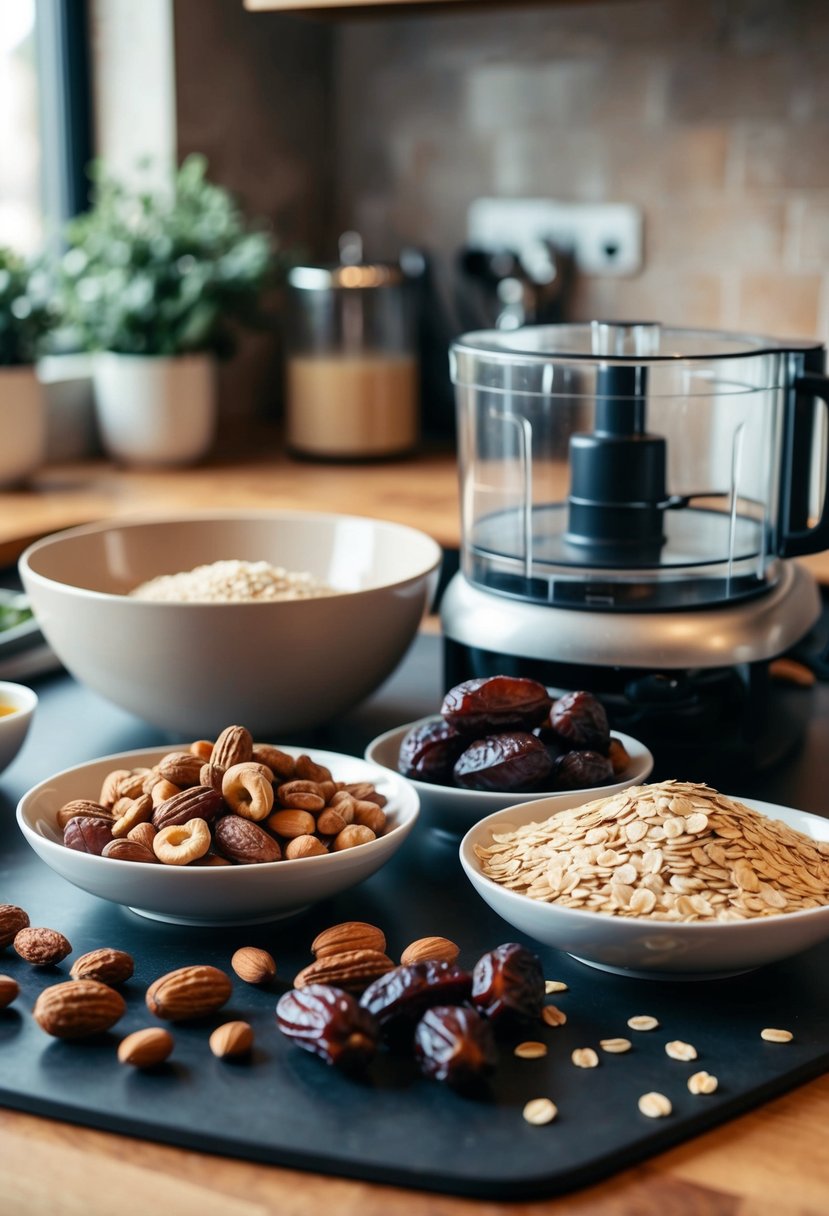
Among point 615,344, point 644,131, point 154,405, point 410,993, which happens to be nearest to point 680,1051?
point 410,993

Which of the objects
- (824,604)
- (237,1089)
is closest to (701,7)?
(824,604)

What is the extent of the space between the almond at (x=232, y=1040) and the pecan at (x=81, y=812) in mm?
182

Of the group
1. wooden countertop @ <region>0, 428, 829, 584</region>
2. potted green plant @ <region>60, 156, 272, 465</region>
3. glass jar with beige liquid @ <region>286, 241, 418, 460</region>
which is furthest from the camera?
glass jar with beige liquid @ <region>286, 241, 418, 460</region>

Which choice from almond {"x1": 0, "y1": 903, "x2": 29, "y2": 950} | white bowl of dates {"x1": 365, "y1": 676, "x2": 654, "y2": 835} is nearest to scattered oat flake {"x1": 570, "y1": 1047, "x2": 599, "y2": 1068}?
white bowl of dates {"x1": 365, "y1": 676, "x2": 654, "y2": 835}

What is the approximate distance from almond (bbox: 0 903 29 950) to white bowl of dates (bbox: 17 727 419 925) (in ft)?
0.11

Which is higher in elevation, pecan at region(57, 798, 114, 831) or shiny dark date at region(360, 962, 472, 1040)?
pecan at region(57, 798, 114, 831)

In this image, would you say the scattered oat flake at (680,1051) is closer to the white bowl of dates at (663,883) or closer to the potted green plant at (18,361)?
the white bowl of dates at (663,883)

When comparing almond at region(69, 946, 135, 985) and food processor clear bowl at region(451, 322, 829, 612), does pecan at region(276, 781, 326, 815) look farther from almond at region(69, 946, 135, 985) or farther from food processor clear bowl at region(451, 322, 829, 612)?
food processor clear bowl at region(451, 322, 829, 612)

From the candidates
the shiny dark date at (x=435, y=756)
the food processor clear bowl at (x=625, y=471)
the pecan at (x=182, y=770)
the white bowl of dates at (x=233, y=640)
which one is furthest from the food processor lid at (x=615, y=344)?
the pecan at (x=182, y=770)

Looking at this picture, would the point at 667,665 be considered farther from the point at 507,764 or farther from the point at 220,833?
the point at 220,833

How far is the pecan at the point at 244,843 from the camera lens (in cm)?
74

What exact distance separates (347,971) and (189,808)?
0.14m

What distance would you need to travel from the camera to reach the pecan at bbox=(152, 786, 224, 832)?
761 mm

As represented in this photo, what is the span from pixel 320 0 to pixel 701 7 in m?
0.61
